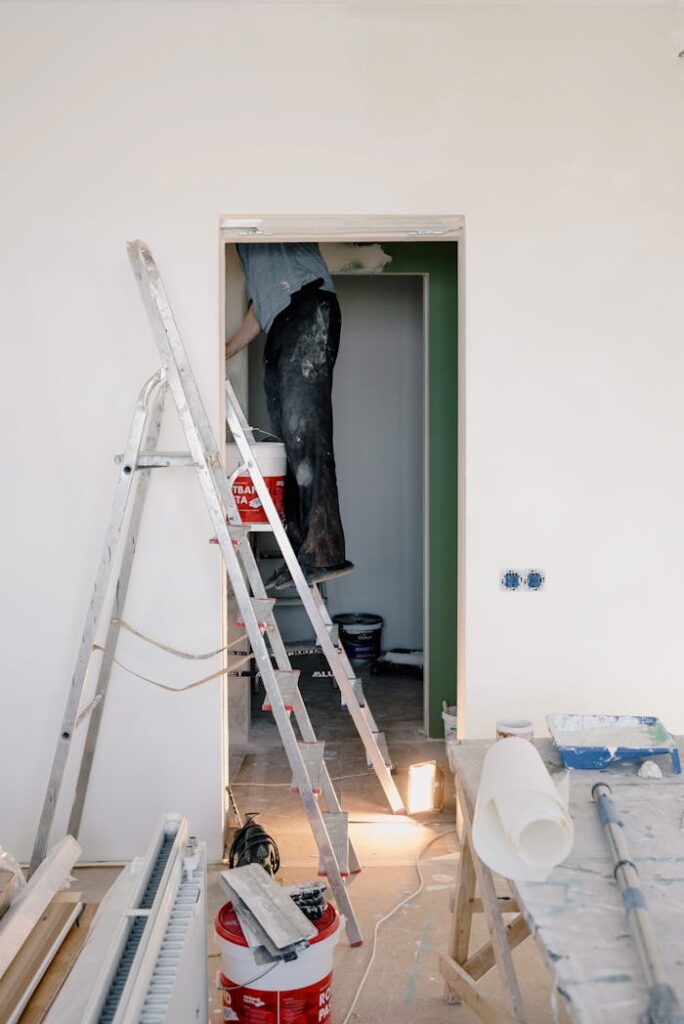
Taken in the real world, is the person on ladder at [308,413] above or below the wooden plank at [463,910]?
above

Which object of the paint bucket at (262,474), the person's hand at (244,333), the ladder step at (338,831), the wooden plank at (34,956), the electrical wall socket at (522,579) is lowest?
the ladder step at (338,831)

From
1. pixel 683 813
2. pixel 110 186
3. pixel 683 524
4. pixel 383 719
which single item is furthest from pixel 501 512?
pixel 383 719

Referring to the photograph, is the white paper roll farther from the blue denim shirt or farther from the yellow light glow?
the blue denim shirt

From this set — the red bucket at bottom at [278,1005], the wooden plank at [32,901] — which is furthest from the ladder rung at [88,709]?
the red bucket at bottom at [278,1005]

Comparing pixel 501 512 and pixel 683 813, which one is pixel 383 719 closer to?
pixel 501 512

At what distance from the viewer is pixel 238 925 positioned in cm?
243

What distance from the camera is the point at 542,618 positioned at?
361cm

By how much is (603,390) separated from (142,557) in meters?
1.77

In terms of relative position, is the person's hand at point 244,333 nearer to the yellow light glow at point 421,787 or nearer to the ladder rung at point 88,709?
the ladder rung at point 88,709

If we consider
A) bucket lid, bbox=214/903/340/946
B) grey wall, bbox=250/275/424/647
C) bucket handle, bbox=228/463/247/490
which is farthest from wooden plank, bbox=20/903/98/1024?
grey wall, bbox=250/275/424/647

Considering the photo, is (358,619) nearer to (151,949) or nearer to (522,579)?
(522,579)

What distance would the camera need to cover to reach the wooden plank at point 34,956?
191 centimetres

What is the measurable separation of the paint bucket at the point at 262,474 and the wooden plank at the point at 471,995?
1.85 metres

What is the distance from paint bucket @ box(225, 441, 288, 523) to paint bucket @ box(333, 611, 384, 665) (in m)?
2.42
